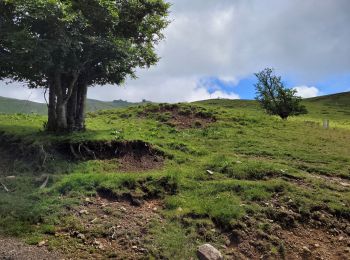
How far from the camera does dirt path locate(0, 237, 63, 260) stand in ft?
35.7

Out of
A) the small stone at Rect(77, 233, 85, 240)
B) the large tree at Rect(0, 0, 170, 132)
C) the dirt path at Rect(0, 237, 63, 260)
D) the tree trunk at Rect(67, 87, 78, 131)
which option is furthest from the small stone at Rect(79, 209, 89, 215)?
the tree trunk at Rect(67, 87, 78, 131)

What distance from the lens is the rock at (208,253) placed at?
37.2 feet

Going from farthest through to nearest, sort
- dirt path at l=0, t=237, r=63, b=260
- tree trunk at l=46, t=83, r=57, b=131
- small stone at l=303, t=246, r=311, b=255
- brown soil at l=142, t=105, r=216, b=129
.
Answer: brown soil at l=142, t=105, r=216, b=129, tree trunk at l=46, t=83, r=57, b=131, small stone at l=303, t=246, r=311, b=255, dirt path at l=0, t=237, r=63, b=260

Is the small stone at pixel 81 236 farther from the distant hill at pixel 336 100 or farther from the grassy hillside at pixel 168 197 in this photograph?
the distant hill at pixel 336 100

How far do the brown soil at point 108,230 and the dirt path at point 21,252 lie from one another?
493 millimetres

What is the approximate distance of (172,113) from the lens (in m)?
34.2

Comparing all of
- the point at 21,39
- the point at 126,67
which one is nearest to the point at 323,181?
the point at 126,67

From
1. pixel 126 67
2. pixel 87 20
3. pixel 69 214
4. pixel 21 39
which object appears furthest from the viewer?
pixel 126 67

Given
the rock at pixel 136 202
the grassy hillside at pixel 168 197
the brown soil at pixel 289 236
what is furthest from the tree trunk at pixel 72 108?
the brown soil at pixel 289 236

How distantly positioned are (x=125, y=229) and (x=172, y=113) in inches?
869

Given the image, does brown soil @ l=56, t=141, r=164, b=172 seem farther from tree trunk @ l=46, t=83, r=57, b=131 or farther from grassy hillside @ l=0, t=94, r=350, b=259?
tree trunk @ l=46, t=83, r=57, b=131

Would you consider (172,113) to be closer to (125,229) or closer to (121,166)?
(121,166)

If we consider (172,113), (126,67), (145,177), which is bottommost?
(145,177)

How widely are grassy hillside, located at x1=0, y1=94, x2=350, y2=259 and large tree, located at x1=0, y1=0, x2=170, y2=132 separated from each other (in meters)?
2.96
